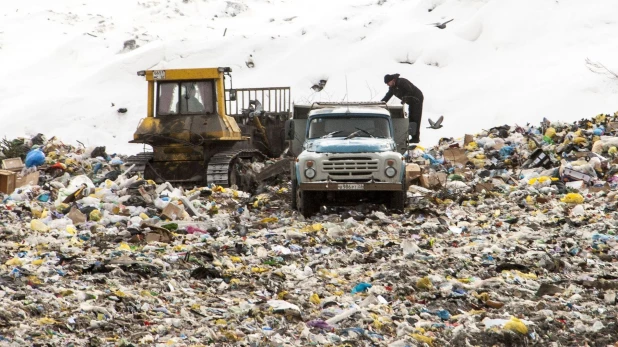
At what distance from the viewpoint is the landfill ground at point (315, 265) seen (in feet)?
19.1

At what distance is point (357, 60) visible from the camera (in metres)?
28.9

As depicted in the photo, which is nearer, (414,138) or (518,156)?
(414,138)

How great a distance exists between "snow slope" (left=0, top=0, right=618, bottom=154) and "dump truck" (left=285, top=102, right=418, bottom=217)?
1134 cm

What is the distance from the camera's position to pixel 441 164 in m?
16.8

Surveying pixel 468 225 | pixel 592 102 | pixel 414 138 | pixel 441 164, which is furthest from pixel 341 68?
pixel 468 225

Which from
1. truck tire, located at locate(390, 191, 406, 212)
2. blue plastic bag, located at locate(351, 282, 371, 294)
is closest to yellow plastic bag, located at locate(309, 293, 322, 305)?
blue plastic bag, located at locate(351, 282, 371, 294)

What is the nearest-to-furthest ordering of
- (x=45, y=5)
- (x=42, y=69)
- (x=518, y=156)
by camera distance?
(x=518, y=156) → (x=42, y=69) → (x=45, y=5)

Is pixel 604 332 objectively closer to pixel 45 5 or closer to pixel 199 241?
pixel 199 241

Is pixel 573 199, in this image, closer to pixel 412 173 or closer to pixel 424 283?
pixel 412 173

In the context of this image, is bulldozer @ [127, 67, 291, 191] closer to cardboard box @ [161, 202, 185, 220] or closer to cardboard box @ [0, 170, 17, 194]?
cardboard box @ [0, 170, 17, 194]

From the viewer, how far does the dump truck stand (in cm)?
1148

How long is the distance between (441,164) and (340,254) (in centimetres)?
831

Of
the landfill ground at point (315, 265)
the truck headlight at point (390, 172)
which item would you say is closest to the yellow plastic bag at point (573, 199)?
the landfill ground at point (315, 265)

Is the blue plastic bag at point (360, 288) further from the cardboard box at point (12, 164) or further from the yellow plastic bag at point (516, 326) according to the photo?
the cardboard box at point (12, 164)
